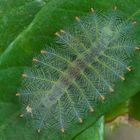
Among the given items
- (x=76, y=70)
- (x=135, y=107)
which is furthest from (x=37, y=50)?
(x=135, y=107)

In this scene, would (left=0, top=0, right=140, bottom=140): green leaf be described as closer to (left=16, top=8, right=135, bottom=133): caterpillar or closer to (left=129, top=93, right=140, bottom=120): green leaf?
(left=16, top=8, right=135, bottom=133): caterpillar

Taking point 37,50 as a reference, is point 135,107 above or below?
below

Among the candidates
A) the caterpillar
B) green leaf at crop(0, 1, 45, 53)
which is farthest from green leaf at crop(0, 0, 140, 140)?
green leaf at crop(0, 1, 45, 53)

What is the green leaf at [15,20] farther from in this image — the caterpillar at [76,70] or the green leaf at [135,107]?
the green leaf at [135,107]

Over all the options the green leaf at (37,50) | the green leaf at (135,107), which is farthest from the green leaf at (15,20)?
the green leaf at (135,107)

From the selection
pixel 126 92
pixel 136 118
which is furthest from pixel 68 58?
pixel 136 118

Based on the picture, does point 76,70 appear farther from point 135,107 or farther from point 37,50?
point 135,107

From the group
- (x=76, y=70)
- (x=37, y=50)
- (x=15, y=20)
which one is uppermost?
(x=15, y=20)
